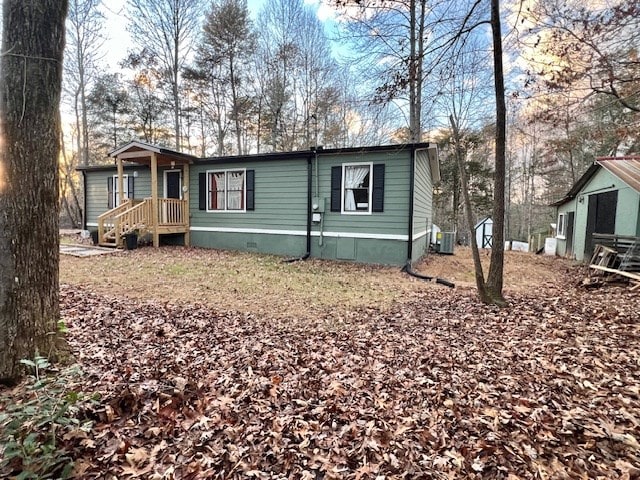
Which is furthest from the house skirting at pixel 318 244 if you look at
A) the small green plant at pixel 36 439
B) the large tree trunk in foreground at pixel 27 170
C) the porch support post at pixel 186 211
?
the small green plant at pixel 36 439

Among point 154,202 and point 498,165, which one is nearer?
point 498,165

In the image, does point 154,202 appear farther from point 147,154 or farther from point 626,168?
point 626,168

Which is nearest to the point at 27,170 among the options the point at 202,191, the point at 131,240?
the point at 131,240

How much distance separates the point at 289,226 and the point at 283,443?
8.67m

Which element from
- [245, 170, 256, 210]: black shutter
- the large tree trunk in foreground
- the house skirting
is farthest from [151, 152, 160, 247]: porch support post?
the large tree trunk in foreground

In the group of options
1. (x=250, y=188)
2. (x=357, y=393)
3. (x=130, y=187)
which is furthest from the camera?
(x=130, y=187)

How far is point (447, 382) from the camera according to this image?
9.32 feet

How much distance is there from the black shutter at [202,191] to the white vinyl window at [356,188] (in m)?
5.23

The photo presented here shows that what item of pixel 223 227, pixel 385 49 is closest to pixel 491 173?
pixel 385 49

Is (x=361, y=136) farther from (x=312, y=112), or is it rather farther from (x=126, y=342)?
(x=126, y=342)

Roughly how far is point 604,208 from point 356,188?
8048mm

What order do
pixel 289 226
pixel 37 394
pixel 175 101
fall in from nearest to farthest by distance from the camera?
1. pixel 37 394
2. pixel 289 226
3. pixel 175 101

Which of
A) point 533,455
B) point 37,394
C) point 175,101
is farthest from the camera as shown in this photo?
point 175,101

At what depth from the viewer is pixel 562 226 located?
15.3 m
